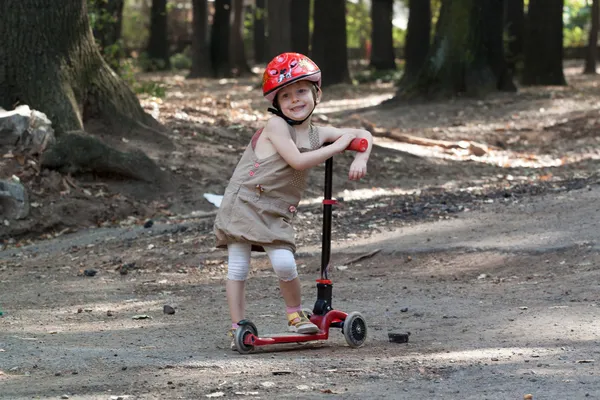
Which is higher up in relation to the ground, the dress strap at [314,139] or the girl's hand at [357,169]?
the dress strap at [314,139]

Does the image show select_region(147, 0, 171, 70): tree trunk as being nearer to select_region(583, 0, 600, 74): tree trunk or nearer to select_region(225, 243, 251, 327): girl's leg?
select_region(583, 0, 600, 74): tree trunk

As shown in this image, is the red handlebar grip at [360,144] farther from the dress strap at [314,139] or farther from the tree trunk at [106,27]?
the tree trunk at [106,27]

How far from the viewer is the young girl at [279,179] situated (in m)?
5.56

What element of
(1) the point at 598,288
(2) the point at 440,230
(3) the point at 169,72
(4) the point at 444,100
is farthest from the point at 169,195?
(3) the point at 169,72

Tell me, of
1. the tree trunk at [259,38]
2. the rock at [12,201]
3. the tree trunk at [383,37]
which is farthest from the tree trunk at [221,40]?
the rock at [12,201]

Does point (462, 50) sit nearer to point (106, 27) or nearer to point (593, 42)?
point (106, 27)

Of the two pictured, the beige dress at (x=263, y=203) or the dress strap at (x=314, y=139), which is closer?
the beige dress at (x=263, y=203)

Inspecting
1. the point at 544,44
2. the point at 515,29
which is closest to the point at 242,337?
the point at 544,44

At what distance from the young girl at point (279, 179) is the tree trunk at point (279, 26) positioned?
899 inches

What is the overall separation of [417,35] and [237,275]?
22888 millimetres

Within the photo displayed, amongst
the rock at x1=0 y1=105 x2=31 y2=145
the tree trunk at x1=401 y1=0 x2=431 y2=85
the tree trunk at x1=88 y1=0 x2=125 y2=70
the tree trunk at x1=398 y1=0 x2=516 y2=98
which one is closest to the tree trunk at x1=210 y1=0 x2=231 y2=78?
the tree trunk at x1=401 y1=0 x2=431 y2=85

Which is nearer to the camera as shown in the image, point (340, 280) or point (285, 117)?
point (285, 117)

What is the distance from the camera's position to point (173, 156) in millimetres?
12531

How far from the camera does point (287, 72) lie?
555 centimetres
